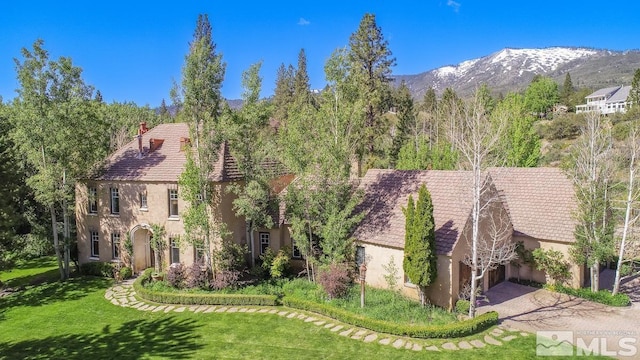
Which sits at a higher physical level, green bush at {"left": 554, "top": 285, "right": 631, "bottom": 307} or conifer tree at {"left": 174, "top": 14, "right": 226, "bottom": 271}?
conifer tree at {"left": 174, "top": 14, "right": 226, "bottom": 271}

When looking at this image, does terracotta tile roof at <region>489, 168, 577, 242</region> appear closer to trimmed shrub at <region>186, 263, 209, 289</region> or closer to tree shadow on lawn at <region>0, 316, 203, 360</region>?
Answer: trimmed shrub at <region>186, 263, 209, 289</region>

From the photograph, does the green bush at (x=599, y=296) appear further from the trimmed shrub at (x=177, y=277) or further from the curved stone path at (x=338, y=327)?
the trimmed shrub at (x=177, y=277)

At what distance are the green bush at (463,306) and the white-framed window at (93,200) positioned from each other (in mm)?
26277

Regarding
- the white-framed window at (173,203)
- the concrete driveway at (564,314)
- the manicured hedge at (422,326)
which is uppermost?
the white-framed window at (173,203)

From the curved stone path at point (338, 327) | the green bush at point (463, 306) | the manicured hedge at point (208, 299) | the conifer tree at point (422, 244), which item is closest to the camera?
the curved stone path at point (338, 327)

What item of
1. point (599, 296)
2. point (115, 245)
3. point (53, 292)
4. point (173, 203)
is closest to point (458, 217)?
point (599, 296)

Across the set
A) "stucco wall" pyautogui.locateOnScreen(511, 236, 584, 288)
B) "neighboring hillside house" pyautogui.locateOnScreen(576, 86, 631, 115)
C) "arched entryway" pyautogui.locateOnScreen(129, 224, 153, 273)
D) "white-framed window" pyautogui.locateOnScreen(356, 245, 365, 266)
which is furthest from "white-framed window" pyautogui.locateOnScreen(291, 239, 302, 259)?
"neighboring hillside house" pyautogui.locateOnScreen(576, 86, 631, 115)

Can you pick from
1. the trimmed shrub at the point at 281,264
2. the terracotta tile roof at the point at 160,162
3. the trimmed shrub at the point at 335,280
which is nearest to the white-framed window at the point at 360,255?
the trimmed shrub at the point at 335,280

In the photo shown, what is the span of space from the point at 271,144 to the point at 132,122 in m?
46.5

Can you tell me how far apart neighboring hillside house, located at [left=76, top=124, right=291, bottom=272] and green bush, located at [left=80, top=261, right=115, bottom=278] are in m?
0.72

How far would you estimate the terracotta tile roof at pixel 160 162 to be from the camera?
26.5 metres

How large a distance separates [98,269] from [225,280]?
39.0 feet

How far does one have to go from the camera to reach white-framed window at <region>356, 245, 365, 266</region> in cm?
2412

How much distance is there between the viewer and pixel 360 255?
24.3m
